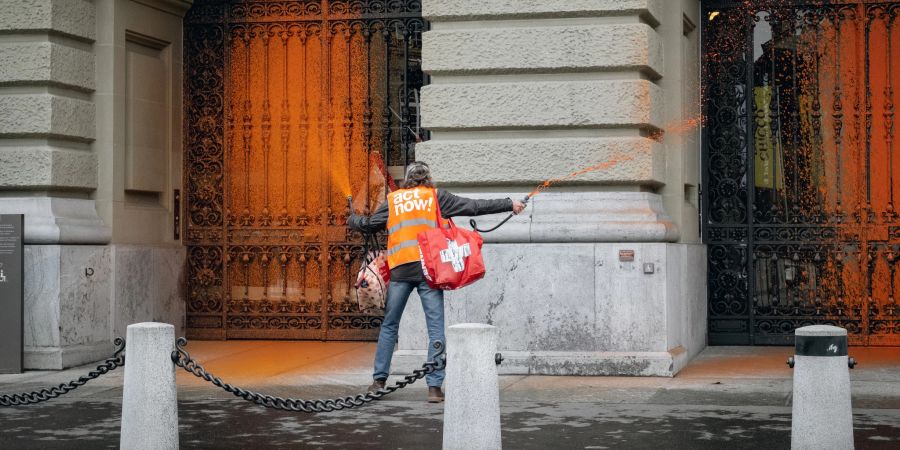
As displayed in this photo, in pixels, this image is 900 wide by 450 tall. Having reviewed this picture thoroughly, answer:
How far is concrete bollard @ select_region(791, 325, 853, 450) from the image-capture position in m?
7.32

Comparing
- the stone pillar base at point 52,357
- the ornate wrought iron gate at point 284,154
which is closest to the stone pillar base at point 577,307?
the ornate wrought iron gate at point 284,154

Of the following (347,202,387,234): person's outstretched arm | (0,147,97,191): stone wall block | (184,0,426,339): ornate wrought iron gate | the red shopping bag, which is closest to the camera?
the red shopping bag

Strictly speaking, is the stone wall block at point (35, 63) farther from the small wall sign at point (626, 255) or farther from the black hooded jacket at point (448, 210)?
the small wall sign at point (626, 255)

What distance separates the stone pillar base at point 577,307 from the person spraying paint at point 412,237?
133 cm

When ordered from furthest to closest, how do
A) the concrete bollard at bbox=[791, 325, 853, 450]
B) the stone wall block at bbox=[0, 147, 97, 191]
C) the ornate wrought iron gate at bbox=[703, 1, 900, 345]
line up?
the ornate wrought iron gate at bbox=[703, 1, 900, 345], the stone wall block at bbox=[0, 147, 97, 191], the concrete bollard at bbox=[791, 325, 853, 450]

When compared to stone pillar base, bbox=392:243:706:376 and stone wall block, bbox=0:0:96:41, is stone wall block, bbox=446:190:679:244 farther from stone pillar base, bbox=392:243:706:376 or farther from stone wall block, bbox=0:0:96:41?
stone wall block, bbox=0:0:96:41

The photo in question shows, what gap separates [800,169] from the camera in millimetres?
13852

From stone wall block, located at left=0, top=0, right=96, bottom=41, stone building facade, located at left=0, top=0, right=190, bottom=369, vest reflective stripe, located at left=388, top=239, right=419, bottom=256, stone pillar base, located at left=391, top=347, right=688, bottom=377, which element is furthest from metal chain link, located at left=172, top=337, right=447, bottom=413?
stone wall block, located at left=0, top=0, right=96, bottom=41

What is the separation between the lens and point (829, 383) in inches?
289

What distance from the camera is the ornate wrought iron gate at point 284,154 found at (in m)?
14.6

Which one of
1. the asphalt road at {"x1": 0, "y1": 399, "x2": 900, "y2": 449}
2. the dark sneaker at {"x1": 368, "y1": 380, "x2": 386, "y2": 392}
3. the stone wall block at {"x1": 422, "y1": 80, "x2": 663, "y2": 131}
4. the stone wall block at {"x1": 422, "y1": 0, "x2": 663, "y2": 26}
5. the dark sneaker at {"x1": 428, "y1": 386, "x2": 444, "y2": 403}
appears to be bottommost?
the asphalt road at {"x1": 0, "y1": 399, "x2": 900, "y2": 449}

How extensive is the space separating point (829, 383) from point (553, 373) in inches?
176

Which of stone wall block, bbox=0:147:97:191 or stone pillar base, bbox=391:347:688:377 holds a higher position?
stone wall block, bbox=0:147:97:191

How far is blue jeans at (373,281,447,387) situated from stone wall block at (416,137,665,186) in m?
1.85
